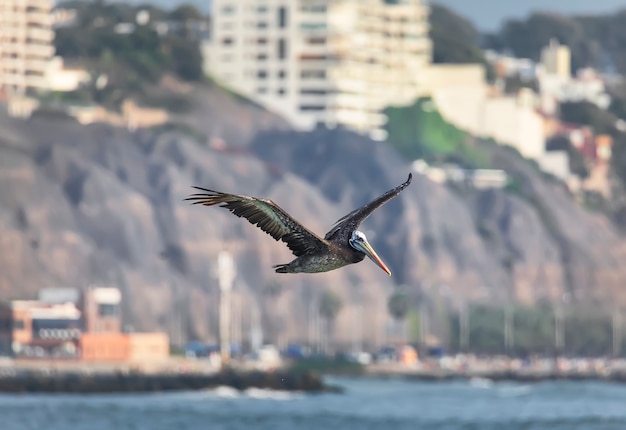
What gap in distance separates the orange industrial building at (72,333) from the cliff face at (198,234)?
23.6 feet

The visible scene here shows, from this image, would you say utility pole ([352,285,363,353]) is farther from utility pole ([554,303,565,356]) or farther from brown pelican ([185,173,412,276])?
brown pelican ([185,173,412,276])

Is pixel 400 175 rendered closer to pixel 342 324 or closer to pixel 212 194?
pixel 342 324

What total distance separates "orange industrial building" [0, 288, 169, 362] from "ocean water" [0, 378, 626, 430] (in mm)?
13334

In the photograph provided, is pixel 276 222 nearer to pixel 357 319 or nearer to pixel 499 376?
pixel 499 376

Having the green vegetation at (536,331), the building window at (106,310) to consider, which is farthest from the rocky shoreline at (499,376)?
the green vegetation at (536,331)

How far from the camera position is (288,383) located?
127625mm

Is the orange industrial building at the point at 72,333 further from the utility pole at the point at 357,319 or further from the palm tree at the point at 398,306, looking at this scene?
the palm tree at the point at 398,306

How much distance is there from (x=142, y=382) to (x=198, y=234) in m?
50.8

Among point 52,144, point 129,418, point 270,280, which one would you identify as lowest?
point 129,418

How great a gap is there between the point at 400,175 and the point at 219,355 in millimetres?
52309

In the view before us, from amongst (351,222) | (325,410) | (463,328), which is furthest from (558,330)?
(351,222)

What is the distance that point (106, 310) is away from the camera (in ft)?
479

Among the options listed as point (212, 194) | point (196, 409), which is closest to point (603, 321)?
point (196, 409)

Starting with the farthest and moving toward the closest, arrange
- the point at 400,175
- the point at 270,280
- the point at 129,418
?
the point at 400,175 < the point at 270,280 < the point at 129,418
